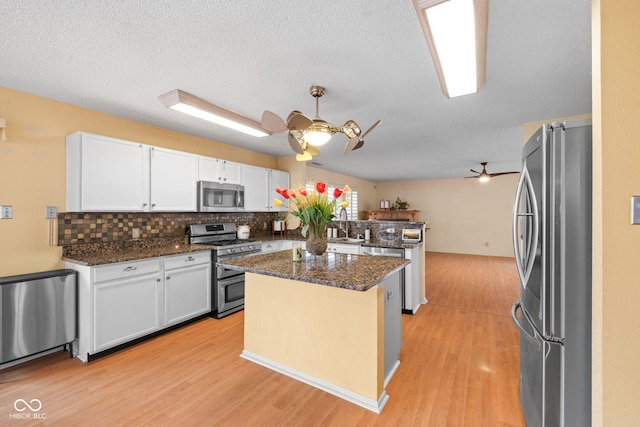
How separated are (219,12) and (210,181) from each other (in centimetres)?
255

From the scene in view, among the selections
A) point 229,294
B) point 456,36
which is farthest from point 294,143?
point 229,294

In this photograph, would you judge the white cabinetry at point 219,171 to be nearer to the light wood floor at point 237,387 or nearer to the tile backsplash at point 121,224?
the tile backsplash at point 121,224

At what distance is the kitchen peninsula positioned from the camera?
1830 millimetres

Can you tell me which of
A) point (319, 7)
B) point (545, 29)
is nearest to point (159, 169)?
point (319, 7)

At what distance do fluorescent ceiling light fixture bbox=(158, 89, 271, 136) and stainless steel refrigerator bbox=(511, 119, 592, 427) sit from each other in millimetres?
2029

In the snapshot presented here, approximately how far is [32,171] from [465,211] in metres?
9.25

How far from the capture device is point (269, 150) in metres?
4.68

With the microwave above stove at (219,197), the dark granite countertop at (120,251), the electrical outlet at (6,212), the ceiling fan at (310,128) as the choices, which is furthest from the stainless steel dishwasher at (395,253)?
the electrical outlet at (6,212)

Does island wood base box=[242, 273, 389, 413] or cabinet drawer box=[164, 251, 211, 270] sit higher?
cabinet drawer box=[164, 251, 211, 270]

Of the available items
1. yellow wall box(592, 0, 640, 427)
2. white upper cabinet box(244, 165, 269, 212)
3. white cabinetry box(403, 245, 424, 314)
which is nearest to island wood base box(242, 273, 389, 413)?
yellow wall box(592, 0, 640, 427)

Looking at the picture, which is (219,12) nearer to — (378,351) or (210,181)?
(378,351)

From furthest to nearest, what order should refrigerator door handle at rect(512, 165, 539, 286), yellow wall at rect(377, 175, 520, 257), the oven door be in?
yellow wall at rect(377, 175, 520, 257) < the oven door < refrigerator door handle at rect(512, 165, 539, 286)

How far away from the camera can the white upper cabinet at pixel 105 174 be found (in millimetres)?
2582

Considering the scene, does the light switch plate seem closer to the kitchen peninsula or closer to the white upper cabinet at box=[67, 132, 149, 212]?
the kitchen peninsula
